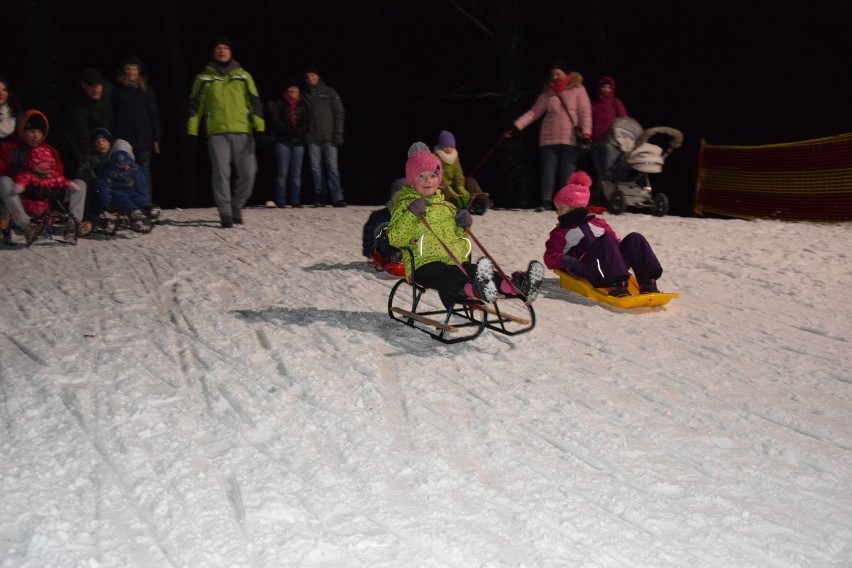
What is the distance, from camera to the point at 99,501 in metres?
3.30

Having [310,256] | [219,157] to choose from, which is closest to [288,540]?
[310,256]

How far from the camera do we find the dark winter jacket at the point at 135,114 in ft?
32.7

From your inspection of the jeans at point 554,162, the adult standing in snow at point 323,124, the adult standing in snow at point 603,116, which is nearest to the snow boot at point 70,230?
the adult standing in snow at point 323,124

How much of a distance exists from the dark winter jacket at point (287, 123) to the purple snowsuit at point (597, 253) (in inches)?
244

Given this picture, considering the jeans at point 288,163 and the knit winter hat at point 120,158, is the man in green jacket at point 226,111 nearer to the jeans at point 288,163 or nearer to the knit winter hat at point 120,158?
the knit winter hat at point 120,158

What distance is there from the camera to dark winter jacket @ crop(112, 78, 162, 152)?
9.96 metres

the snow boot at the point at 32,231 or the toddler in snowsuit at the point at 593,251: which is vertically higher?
the toddler in snowsuit at the point at 593,251

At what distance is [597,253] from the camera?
6.52 m

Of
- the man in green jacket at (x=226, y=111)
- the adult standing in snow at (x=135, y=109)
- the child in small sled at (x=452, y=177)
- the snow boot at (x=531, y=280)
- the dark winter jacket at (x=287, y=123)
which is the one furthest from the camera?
the dark winter jacket at (x=287, y=123)

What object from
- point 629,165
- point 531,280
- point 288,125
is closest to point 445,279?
point 531,280

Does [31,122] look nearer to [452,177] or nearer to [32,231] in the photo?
[32,231]

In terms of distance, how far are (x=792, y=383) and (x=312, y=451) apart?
8.82ft

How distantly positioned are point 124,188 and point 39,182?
3.02 ft

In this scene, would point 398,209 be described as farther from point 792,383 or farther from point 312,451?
point 792,383
